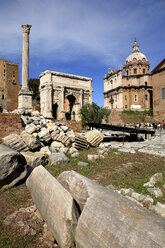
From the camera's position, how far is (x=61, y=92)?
984 inches

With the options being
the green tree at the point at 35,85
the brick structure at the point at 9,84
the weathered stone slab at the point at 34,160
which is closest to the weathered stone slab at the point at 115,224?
the weathered stone slab at the point at 34,160

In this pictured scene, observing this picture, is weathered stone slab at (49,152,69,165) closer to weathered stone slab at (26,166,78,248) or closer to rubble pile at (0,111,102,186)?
rubble pile at (0,111,102,186)

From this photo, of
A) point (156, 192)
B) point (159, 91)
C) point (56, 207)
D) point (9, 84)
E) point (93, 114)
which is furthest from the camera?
point (9, 84)

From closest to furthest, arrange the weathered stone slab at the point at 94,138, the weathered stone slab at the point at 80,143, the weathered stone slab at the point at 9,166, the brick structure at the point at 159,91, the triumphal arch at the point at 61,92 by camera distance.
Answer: the weathered stone slab at the point at 9,166, the weathered stone slab at the point at 80,143, the weathered stone slab at the point at 94,138, the triumphal arch at the point at 61,92, the brick structure at the point at 159,91

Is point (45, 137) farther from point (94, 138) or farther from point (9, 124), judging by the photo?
point (94, 138)

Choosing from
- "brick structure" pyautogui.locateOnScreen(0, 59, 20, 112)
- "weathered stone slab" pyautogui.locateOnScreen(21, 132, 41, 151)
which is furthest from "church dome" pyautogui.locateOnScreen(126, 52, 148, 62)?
"weathered stone slab" pyautogui.locateOnScreen(21, 132, 41, 151)

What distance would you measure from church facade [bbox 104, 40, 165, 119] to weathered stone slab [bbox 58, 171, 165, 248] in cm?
3426

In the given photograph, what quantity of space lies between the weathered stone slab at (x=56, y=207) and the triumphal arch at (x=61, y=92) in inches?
836

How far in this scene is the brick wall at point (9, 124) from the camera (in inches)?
285

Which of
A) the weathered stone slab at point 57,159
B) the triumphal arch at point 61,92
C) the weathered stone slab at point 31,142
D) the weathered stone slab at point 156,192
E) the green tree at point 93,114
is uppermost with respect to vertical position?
the triumphal arch at point 61,92

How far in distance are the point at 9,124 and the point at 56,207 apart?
20.3 ft

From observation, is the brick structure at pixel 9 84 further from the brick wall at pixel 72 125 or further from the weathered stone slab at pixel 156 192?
the weathered stone slab at pixel 156 192

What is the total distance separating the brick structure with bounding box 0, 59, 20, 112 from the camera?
49625mm

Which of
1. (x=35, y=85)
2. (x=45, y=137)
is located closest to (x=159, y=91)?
(x=35, y=85)
